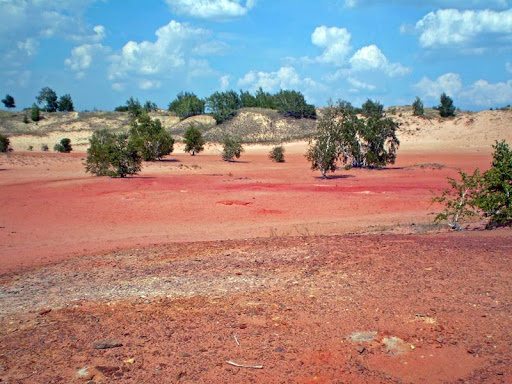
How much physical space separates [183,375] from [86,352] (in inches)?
53.9

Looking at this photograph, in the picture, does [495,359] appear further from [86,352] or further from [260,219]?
[260,219]

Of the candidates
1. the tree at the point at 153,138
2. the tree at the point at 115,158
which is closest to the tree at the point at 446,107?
the tree at the point at 153,138

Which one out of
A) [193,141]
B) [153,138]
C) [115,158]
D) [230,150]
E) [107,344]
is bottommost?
[107,344]

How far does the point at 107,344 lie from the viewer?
20.1ft

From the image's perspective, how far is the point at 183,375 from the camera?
538cm

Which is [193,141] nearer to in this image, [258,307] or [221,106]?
[221,106]

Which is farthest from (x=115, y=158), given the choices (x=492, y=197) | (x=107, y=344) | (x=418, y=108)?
(x=418, y=108)

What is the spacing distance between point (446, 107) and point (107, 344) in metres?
83.6

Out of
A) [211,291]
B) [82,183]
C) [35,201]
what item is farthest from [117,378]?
[82,183]

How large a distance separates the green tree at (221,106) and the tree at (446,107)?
123ft

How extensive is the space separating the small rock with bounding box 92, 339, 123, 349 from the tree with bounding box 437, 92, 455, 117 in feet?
270

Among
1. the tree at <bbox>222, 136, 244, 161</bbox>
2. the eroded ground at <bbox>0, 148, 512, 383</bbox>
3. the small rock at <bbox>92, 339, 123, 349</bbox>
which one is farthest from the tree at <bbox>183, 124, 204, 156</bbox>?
the small rock at <bbox>92, 339, 123, 349</bbox>

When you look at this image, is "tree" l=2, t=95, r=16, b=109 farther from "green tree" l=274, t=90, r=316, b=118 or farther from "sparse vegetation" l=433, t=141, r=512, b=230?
"sparse vegetation" l=433, t=141, r=512, b=230

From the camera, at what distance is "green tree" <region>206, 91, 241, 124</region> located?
93812mm
